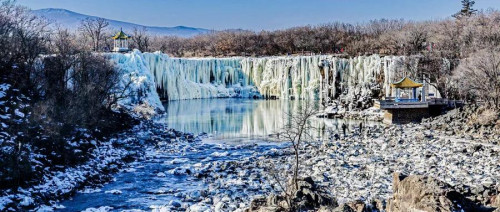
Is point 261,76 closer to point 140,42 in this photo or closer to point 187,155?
point 140,42

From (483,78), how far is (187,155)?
14.6 meters

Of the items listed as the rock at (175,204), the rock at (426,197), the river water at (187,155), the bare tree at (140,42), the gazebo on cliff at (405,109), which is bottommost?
the rock at (175,204)

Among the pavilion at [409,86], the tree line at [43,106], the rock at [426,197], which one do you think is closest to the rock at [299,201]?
the rock at [426,197]

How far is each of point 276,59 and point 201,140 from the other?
25483 mm

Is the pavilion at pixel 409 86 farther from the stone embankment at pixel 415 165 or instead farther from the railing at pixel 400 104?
the stone embankment at pixel 415 165

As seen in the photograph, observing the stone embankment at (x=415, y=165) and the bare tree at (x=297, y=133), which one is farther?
the bare tree at (x=297, y=133)

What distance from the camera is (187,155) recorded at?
51.7ft

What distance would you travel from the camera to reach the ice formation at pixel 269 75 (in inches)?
1240

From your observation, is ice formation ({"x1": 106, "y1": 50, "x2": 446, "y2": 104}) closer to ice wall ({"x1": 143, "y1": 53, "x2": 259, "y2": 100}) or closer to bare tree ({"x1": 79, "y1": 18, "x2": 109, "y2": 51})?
ice wall ({"x1": 143, "y1": 53, "x2": 259, "y2": 100})

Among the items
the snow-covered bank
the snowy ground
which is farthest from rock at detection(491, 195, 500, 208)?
the snow-covered bank

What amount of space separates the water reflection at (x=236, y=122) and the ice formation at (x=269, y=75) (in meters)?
3.29

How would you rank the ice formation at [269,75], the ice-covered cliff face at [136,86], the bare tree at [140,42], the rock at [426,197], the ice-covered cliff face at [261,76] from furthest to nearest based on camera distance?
the bare tree at [140,42], the ice-covered cliff face at [261,76], the ice formation at [269,75], the ice-covered cliff face at [136,86], the rock at [426,197]

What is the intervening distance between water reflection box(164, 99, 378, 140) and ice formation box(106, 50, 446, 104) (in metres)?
3.29

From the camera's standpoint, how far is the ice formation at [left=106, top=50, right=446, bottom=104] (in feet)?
103
